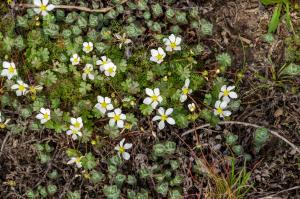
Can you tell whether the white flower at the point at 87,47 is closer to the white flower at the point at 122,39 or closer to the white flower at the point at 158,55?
the white flower at the point at 122,39

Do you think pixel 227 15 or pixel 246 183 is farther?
pixel 227 15

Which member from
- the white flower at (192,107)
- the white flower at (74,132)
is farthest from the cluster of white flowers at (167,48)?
the white flower at (74,132)

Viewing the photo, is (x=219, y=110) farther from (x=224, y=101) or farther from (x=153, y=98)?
(x=153, y=98)

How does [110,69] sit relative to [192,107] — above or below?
above

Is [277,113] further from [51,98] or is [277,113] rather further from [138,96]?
[51,98]

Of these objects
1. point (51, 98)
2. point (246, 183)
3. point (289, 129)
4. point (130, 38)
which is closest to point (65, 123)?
point (51, 98)

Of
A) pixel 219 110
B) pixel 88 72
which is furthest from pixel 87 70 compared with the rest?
pixel 219 110
